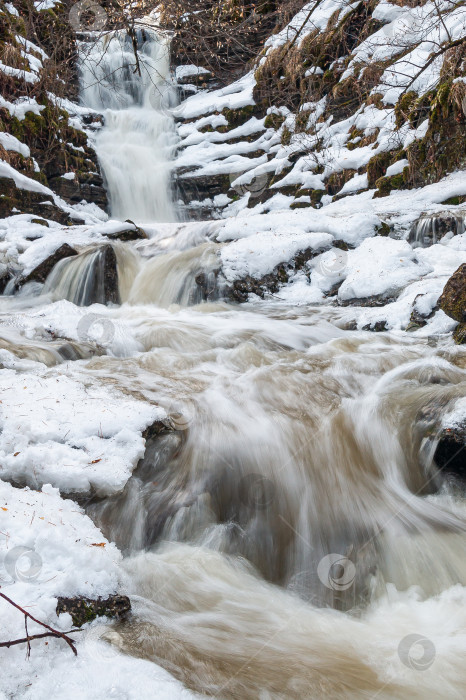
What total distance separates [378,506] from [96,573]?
1.73 metres

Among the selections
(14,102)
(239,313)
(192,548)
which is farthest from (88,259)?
(14,102)

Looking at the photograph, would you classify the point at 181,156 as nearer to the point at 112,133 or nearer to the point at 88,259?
the point at 112,133

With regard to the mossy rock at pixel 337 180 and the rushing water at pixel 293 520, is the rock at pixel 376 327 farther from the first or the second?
the mossy rock at pixel 337 180

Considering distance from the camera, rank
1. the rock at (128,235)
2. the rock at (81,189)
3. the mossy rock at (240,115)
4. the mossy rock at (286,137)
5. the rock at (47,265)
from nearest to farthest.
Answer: the rock at (47,265) < the rock at (128,235) < the rock at (81,189) < the mossy rock at (286,137) < the mossy rock at (240,115)

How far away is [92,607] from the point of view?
143 centimetres

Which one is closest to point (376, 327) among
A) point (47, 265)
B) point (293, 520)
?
point (293, 520)

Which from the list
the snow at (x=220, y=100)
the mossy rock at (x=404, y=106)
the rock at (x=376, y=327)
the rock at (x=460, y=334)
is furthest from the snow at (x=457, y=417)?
the snow at (x=220, y=100)

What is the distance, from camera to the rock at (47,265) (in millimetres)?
7164

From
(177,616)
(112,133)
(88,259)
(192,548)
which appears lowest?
(192,548)

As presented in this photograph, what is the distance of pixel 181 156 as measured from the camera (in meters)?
15.5

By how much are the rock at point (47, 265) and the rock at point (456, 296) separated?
222 inches

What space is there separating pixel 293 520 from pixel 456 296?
3.09m

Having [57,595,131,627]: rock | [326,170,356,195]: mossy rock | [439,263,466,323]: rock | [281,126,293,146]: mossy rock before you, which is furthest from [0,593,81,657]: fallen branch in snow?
[281,126,293,146]: mossy rock

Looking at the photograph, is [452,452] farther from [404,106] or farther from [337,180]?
[337,180]
